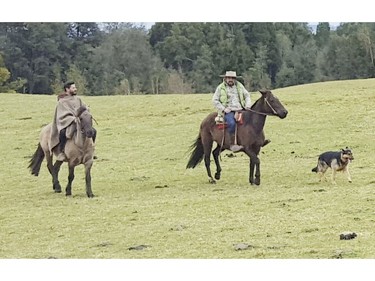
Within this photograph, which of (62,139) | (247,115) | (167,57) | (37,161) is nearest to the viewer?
(62,139)

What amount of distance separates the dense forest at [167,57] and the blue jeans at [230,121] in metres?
34.2

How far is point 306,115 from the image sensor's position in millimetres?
26266

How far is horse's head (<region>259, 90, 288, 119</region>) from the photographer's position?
47.3ft

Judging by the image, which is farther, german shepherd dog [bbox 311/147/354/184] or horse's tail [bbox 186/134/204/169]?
horse's tail [bbox 186/134/204/169]

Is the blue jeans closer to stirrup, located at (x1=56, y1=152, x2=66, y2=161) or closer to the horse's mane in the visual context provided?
the horse's mane

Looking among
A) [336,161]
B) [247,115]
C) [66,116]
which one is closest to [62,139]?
[66,116]

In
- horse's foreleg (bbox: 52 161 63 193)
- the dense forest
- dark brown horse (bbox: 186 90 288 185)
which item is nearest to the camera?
Answer: dark brown horse (bbox: 186 90 288 185)

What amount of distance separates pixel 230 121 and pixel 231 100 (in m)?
0.42

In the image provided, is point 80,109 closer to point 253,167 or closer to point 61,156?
point 61,156

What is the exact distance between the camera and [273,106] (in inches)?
571

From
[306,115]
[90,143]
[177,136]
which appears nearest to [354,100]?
[306,115]

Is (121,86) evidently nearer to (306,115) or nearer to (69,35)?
→ (69,35)

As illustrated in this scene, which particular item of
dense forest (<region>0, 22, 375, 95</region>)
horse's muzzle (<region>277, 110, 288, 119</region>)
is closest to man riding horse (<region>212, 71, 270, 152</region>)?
horse's muzzle (<region>277, 110, 288, 119</region>)

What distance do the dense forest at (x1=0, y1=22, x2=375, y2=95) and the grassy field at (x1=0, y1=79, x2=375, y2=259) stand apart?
79.1 ft
